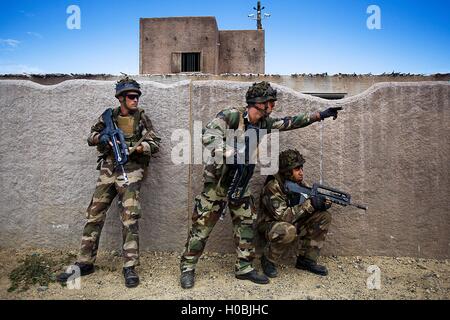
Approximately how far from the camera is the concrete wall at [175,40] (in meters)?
13.5

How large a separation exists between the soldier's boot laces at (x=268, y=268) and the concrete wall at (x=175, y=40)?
11194 mm

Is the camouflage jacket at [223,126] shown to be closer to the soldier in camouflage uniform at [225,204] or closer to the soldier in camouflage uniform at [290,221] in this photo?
the soldier in camouflage uniform at [225,204]

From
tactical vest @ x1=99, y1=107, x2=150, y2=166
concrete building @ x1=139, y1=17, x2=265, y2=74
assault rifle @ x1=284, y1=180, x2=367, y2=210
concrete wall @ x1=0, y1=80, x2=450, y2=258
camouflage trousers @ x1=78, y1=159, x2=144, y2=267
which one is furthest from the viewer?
Result: concrete building @ x1=139, y1=17, x2=265, y2=74

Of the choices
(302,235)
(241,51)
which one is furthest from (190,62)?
(302,235)

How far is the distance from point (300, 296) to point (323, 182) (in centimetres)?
127

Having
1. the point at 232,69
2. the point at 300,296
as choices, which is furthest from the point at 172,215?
the point at 232,69

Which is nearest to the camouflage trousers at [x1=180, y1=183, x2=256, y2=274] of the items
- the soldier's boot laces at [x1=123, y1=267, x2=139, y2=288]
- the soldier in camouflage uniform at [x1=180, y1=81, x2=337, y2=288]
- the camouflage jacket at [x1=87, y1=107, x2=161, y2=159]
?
the soldier in camouflage uniform at [x1=180, y1=81, x2=337, y2=288]

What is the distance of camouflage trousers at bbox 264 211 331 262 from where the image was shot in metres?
2.99

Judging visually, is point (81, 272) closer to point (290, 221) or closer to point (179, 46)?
point (290, 221)

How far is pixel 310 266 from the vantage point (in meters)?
3.22

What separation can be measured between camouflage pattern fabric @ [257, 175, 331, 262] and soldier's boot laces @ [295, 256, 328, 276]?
0.04 metres

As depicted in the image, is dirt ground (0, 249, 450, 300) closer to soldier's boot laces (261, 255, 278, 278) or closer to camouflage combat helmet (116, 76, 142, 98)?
soldier's boot laces (261, 255, 278, 278)

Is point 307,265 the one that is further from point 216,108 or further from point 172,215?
point 216,108

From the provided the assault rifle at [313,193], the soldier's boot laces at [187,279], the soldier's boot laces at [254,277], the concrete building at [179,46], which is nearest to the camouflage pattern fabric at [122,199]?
the soldier's boot laces at [187,279]
